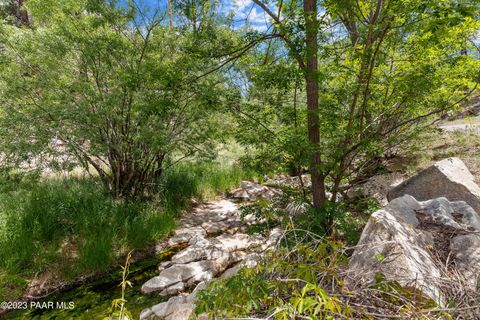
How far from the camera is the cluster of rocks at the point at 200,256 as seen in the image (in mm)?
2730

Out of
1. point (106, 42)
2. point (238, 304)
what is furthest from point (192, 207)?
point (238, 304)

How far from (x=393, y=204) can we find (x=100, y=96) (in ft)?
13.4

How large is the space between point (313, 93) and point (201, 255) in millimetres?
2682

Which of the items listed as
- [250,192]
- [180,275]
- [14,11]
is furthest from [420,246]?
[14,11]

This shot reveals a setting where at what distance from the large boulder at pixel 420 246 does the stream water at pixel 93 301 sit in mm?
2371

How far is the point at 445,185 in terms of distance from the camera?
13.0 ft

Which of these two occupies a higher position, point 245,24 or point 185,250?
point 245,24

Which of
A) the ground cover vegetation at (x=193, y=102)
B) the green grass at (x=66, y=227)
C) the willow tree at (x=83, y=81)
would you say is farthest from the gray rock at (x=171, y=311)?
the willow tree at (x=83, y=81)

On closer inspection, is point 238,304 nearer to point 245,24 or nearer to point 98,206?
point 245,24

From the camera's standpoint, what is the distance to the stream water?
296cm

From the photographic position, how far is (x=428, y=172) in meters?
4.26

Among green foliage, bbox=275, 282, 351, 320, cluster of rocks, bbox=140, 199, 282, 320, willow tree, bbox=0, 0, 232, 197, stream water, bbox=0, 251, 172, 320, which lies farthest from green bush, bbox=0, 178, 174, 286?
green foliage, bbox=275, 282, 351, 320

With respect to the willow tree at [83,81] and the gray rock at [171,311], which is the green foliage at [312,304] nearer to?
the gray rock at [171,311]

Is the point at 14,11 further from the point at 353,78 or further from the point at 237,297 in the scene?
the point at 237,297
